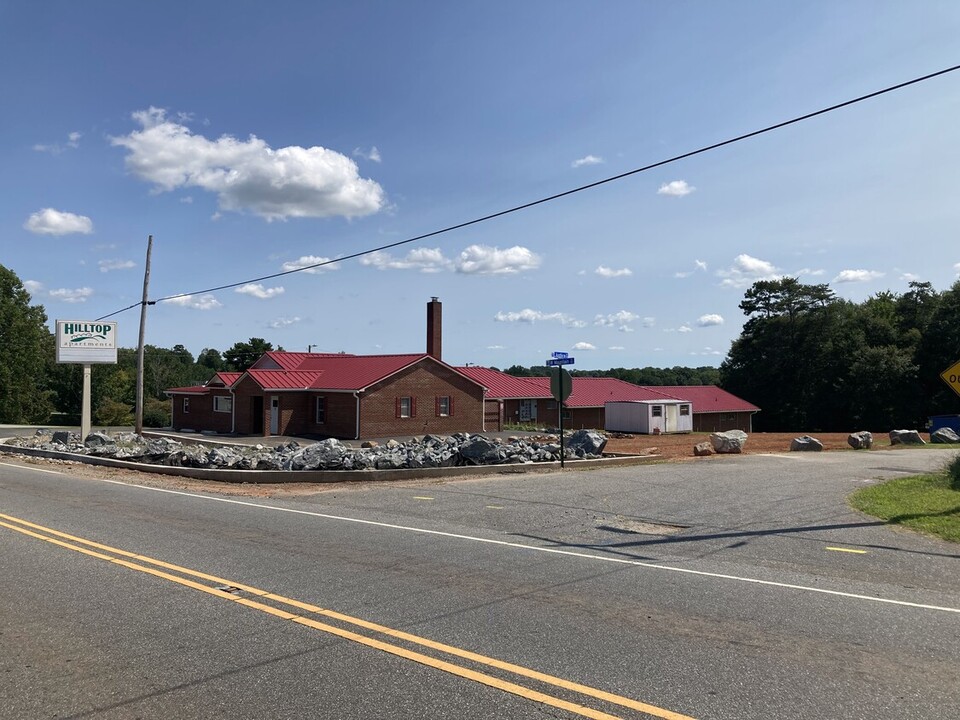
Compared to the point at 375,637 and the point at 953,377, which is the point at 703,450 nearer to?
the point at 953,377

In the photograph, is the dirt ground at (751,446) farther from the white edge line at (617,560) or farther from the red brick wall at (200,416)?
the red brick wall at (200,416)

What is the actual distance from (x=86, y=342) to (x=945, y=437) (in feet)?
134

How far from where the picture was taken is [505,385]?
51.0 m

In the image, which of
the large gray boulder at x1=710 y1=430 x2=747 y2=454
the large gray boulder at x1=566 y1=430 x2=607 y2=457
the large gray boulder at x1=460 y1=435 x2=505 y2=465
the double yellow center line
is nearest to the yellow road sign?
the double yellow center line

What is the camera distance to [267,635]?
5816 millimetres

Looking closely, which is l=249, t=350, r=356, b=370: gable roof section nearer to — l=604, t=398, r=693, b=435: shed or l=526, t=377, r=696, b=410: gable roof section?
l=526, t=377, r=696, b=410: gable roof section

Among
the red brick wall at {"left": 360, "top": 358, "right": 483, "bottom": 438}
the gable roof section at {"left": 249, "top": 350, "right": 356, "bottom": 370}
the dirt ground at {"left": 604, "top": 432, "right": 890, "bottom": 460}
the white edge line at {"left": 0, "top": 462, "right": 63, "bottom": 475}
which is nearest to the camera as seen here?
the white edge line at {"left": 0, "top": 462, "right": 63, "bottom": 475}

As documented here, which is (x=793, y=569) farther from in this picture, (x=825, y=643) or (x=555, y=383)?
(x=555, y=383)

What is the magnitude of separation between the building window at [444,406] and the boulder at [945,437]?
23.7m

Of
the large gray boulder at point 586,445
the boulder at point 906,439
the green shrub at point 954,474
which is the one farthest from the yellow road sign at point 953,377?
the boulder at point 906,439

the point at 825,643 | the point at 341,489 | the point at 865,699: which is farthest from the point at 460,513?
the point at 865,699

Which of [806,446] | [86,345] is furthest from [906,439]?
[86,345]

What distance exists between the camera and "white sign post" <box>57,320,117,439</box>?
3484cm

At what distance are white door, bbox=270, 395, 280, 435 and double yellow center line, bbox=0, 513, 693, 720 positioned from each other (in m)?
28.7
